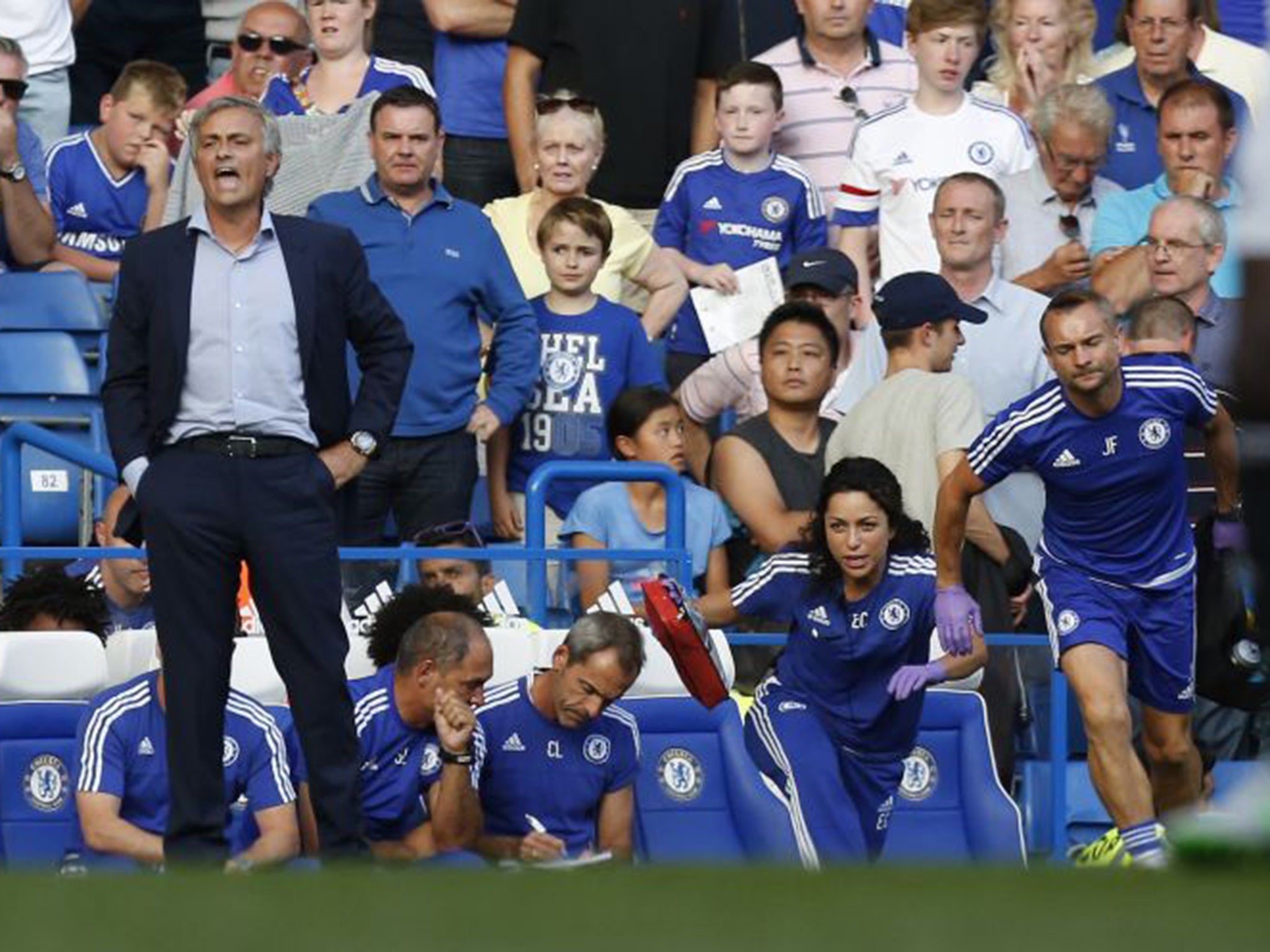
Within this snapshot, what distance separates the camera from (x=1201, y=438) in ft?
35.3

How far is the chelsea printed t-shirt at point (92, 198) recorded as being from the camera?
470 inches

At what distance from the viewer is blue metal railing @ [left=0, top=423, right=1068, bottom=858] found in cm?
938

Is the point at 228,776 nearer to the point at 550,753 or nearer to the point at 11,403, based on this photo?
the point at 550,753

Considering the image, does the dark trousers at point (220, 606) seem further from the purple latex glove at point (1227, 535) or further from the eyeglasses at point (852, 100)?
the eyeglasses at point (852, 100)

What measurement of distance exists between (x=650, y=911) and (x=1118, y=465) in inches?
235

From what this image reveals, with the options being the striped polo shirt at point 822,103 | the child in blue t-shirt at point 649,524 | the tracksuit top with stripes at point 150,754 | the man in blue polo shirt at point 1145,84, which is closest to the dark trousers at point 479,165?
the striped polo shirt at point 822,103

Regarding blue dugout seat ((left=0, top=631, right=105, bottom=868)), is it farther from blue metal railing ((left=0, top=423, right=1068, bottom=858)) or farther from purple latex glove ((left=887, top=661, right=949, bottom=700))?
purple latex glove ((left=887, top=661, right=949, bottom=700))

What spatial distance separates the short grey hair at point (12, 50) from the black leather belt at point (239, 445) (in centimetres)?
395

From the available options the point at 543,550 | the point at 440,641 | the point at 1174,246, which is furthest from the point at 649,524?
the point at 1174,246

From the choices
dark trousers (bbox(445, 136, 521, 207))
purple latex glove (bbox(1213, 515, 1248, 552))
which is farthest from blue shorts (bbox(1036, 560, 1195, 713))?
dark trousers (bbox(445, 136, 521, 207))

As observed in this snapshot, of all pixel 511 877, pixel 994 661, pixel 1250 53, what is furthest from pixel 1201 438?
pixel 511 877

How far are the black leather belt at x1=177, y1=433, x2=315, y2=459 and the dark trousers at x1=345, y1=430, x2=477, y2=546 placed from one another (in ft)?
8.05

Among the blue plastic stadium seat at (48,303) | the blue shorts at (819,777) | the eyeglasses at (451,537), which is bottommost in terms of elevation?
the blue shorts at (819,777)

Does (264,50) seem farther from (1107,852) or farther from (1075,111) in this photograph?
(1107,852)
